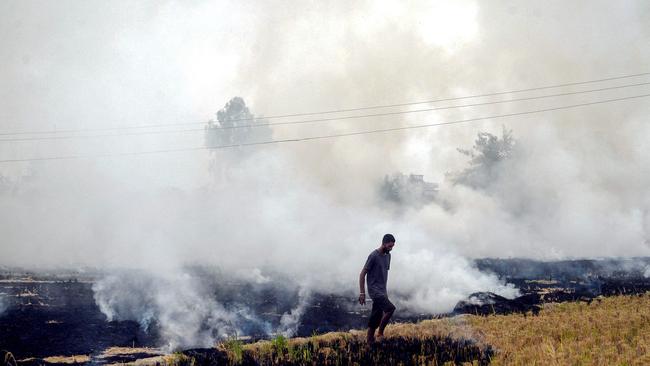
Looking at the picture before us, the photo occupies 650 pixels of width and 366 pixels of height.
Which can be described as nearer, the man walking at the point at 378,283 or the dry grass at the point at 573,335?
the dry grass at the point at 573,335

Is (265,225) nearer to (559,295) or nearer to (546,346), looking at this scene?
(559,295)

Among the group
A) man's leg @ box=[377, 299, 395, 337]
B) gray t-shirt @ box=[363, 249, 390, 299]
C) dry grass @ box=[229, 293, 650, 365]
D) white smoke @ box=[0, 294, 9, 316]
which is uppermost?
gray t-shirt @ box=[363, 249, 390, 299]

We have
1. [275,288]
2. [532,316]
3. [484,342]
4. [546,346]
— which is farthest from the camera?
[275,288]

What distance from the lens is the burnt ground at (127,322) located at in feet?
48.4

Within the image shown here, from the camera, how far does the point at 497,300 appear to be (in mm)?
17062

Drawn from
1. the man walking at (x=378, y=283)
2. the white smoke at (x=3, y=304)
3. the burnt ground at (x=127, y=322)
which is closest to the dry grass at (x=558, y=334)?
the man walking at (x=378, y=283)

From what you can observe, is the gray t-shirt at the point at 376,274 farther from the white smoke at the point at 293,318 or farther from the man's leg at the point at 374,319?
the white smoke at the point at 293,318

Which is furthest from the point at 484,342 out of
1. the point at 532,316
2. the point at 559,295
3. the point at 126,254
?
the point at 126,254

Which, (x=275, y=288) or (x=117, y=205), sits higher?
(x=117, y=205)

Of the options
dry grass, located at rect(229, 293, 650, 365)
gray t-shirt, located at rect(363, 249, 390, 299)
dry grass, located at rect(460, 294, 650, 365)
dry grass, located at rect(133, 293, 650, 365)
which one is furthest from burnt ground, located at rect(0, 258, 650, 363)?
gray t-shirt, located at rect(363, 249, 390, 299)

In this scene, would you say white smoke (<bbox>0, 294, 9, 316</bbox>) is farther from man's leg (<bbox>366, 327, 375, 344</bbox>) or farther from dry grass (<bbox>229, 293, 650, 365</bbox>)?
man's leg (<bbox>366, 327, 375, 344</bbox>)

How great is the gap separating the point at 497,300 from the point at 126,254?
27689mm

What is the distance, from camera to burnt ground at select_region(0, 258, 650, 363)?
14758mm

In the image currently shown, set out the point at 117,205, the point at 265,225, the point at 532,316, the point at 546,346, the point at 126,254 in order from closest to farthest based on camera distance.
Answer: the point at 546,346
the point at 532,316
the point at 126,254
the point at 265,225
the point at 117,205
